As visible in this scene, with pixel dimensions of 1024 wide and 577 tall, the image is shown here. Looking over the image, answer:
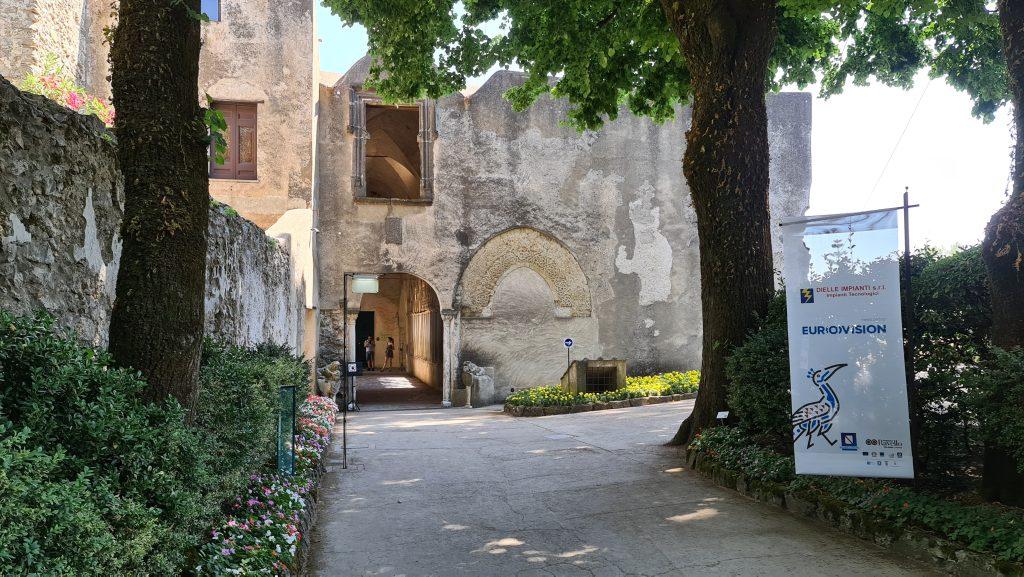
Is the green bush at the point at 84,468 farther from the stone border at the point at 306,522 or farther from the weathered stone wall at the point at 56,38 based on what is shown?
the weathered stone wall at the point at 56,38

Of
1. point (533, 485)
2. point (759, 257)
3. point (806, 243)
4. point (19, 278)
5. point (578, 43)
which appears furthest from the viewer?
point (578, 43)

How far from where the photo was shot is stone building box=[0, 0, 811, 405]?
15594 mm

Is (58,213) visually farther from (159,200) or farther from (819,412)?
(819,412)

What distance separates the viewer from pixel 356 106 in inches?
687

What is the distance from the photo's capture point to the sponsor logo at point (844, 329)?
517 centimetres

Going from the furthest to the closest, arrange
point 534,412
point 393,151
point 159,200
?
point 393,151 → point 534,412 → point 159,200

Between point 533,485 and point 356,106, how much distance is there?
1301cm

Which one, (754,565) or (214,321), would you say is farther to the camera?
(214,321)

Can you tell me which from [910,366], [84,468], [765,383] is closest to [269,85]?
[765,383]

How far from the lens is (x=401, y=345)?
1237 inches

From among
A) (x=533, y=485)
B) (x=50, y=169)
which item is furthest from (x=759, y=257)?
(x=50, y=169)

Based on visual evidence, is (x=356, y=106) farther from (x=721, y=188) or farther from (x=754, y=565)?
(x=754, y=565)

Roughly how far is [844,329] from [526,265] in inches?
519

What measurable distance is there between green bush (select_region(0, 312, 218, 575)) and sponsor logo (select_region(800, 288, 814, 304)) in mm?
4368
